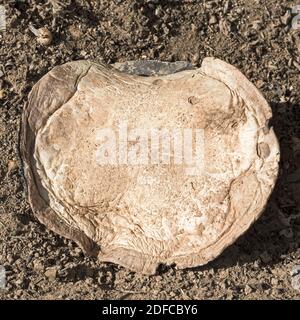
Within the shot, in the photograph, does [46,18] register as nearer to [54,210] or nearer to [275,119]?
[54,210]

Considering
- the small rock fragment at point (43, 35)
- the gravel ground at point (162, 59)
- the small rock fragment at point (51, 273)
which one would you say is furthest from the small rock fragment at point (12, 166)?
the small rock fragment at point (43, 35)

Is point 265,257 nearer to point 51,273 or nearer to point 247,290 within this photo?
point 247,290

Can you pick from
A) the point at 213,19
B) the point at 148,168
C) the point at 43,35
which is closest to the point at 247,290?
the point at 148,168

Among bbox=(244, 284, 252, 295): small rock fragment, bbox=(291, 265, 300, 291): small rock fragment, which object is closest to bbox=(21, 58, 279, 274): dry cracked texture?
bbox=(244, 284, 252, 295): small rock fragment

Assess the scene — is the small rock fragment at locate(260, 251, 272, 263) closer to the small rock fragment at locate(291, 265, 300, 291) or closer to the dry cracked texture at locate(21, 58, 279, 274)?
the small rock fragment at locate(291, 265, 300, 291)

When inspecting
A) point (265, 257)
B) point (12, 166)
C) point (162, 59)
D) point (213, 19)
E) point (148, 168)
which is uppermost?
point (213, 19)
